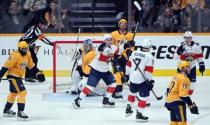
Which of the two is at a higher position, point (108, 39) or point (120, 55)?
point (108, 39)

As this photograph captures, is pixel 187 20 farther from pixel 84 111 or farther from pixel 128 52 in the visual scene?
pixel 84 111

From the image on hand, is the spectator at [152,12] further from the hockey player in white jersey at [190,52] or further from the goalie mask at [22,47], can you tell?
the goalie mask at [22,47]

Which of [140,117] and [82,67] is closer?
[140,117]

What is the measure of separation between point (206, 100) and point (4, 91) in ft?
12.7

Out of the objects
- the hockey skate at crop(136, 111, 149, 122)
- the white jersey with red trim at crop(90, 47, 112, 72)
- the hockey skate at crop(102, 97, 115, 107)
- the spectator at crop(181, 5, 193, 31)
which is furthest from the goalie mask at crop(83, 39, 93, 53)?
the spectator at crop(181, 5, 193, 31)

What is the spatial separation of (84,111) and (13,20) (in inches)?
176

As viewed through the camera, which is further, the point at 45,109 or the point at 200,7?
the point at 200,7

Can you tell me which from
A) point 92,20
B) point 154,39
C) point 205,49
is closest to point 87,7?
point 92,20

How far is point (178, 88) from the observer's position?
8445 mm

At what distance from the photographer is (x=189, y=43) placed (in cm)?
1120

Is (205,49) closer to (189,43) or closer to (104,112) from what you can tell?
(189,43)

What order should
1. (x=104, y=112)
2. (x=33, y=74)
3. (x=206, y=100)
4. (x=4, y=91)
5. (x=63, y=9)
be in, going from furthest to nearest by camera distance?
(x=63, y=9) < (x=33, y=74) < (x=4, y=91) < (x=206, y=100) < (x=104, y=112)

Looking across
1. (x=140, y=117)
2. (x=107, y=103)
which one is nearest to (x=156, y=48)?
(x=107, y=103)

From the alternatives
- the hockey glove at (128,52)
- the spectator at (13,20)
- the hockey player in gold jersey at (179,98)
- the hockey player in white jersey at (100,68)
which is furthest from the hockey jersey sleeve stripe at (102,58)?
the spectator at (13,20)
